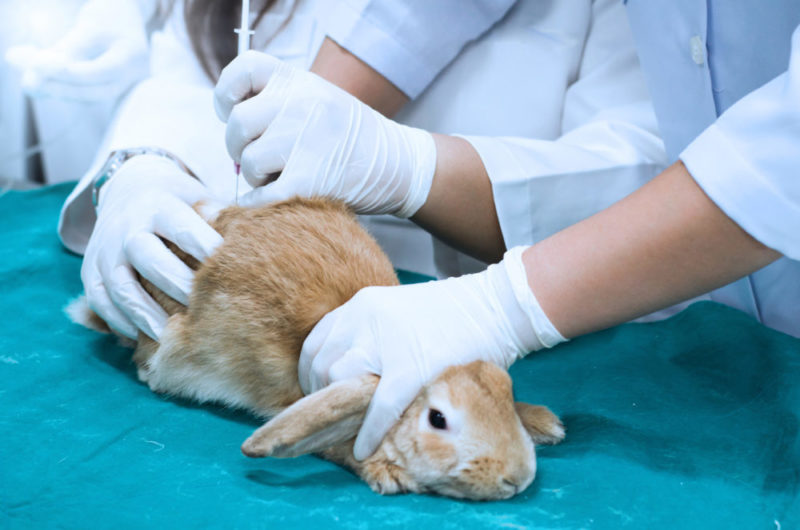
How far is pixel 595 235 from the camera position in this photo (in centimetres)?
106

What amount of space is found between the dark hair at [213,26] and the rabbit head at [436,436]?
4.08 feet

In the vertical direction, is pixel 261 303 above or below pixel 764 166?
below

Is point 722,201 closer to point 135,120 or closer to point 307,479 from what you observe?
point 307,479

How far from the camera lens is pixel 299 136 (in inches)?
48.8

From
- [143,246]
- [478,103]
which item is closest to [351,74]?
[478,103]

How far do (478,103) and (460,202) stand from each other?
0.37m

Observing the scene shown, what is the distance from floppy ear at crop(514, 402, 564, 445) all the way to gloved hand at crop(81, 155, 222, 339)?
21.8 inches

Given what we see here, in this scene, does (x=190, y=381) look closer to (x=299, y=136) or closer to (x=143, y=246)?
(x=143, y=246)

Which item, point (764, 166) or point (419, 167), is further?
point (419, 167)

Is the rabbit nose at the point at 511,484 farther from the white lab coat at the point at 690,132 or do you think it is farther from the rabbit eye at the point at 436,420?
the white lab coat at the point at 690,132

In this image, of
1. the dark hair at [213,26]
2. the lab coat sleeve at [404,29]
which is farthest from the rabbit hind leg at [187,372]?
the dark hair at [213,26]

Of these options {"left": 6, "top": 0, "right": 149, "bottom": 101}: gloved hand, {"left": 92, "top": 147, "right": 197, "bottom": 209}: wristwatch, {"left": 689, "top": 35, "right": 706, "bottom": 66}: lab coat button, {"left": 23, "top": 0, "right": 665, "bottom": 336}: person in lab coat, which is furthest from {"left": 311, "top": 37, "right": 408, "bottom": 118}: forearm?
{"left": 6, "top": 0, "right": 149, "bottom": 101}: gloved hand

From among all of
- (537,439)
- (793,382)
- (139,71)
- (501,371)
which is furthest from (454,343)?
(139,71)

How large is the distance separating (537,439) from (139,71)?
5.98 feet
